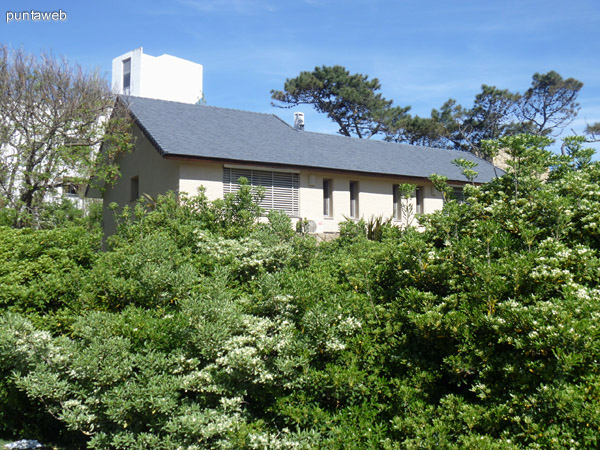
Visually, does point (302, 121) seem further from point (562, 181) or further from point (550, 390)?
point (550, 390)

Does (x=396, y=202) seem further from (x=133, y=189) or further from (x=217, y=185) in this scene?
(x=133, y=189)

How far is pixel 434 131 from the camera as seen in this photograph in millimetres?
41094

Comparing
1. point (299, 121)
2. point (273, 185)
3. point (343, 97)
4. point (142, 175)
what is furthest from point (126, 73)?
point (273, 185)

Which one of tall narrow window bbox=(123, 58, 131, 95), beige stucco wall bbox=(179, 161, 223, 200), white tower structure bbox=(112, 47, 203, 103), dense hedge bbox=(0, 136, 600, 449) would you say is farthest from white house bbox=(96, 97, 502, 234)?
tall narrow window bbox=(123, 58, 131, 95)

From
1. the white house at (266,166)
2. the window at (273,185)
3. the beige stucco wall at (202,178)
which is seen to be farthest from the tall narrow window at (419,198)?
the beige stucco wall at (202,178)

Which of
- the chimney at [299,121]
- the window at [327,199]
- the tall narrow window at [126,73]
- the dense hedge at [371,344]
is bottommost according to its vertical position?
the dense hedge at [371,344]

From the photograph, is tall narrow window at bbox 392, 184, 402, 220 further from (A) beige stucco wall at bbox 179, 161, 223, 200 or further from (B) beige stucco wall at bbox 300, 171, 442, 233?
(A) beige stucco wall at bbox 179, 161, 223, 200

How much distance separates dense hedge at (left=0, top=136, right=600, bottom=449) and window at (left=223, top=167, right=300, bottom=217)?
1111cm

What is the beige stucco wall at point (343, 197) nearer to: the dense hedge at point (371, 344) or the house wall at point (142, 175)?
the house wall at point (142, 175)

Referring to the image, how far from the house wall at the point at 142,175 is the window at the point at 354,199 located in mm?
6897

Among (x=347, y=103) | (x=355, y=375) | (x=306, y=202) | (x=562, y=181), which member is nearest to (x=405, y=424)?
(x=355, y=375)

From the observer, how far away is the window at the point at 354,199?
20688 mm

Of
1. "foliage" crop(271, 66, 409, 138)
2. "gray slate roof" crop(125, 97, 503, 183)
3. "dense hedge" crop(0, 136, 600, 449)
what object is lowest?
"dense hedge" crop(0, 136, 600, 449)

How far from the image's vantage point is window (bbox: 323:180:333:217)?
66.4 ft
